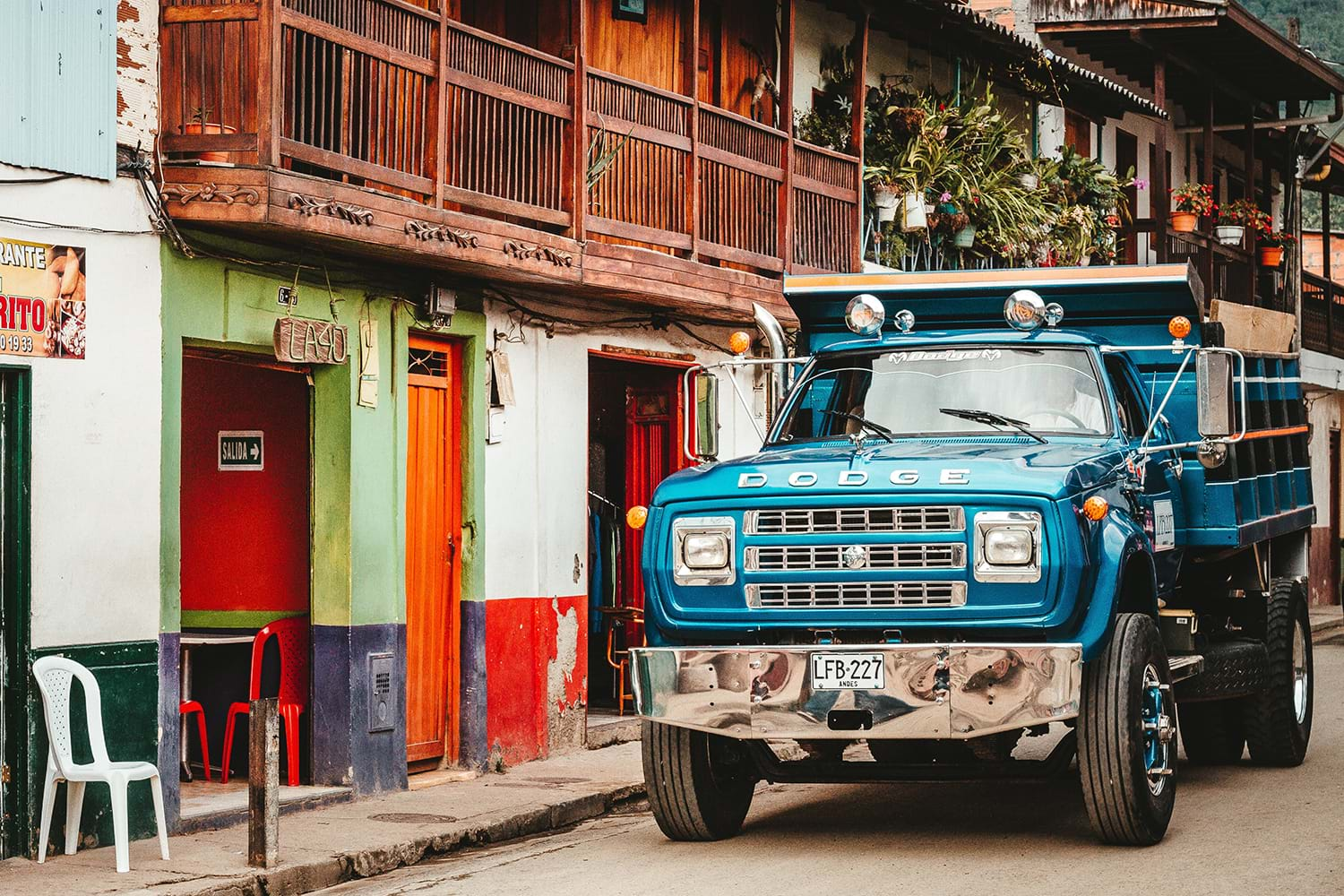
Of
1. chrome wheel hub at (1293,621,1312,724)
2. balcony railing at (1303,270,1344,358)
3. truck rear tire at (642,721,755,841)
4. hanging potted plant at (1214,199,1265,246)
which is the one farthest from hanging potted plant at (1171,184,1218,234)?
truck rear tire at (642,721,755,841)

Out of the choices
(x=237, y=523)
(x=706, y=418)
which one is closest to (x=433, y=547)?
(x=237, y=523)

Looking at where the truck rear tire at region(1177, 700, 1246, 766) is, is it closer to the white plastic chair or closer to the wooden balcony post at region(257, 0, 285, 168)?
the white plastic chair

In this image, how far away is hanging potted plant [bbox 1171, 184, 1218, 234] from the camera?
2397 cm

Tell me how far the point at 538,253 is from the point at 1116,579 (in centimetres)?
518

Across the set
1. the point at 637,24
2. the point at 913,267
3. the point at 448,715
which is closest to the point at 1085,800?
the point at 448,715

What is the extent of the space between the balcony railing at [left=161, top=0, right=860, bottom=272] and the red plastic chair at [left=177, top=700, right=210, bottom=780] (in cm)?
346

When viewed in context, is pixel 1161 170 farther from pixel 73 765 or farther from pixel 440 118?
pixel 73 765

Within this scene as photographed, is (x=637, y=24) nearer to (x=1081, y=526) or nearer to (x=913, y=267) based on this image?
(x=913, y=267)

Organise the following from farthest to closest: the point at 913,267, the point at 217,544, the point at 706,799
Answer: the point at 913,267 < the point at 217,544 < the point at 706,799

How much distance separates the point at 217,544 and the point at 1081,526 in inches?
237

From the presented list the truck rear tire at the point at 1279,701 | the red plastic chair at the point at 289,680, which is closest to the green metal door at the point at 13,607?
the red plastic chair at the point at 289,680

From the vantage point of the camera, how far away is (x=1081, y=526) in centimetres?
822

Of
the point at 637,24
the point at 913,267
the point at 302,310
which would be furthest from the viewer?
the point at 913,267

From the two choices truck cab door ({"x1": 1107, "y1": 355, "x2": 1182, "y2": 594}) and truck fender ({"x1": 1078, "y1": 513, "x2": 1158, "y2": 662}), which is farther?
truck cab door ({"x1": 1107, "y1": 355, "x2": 1182, "y2": 594})
